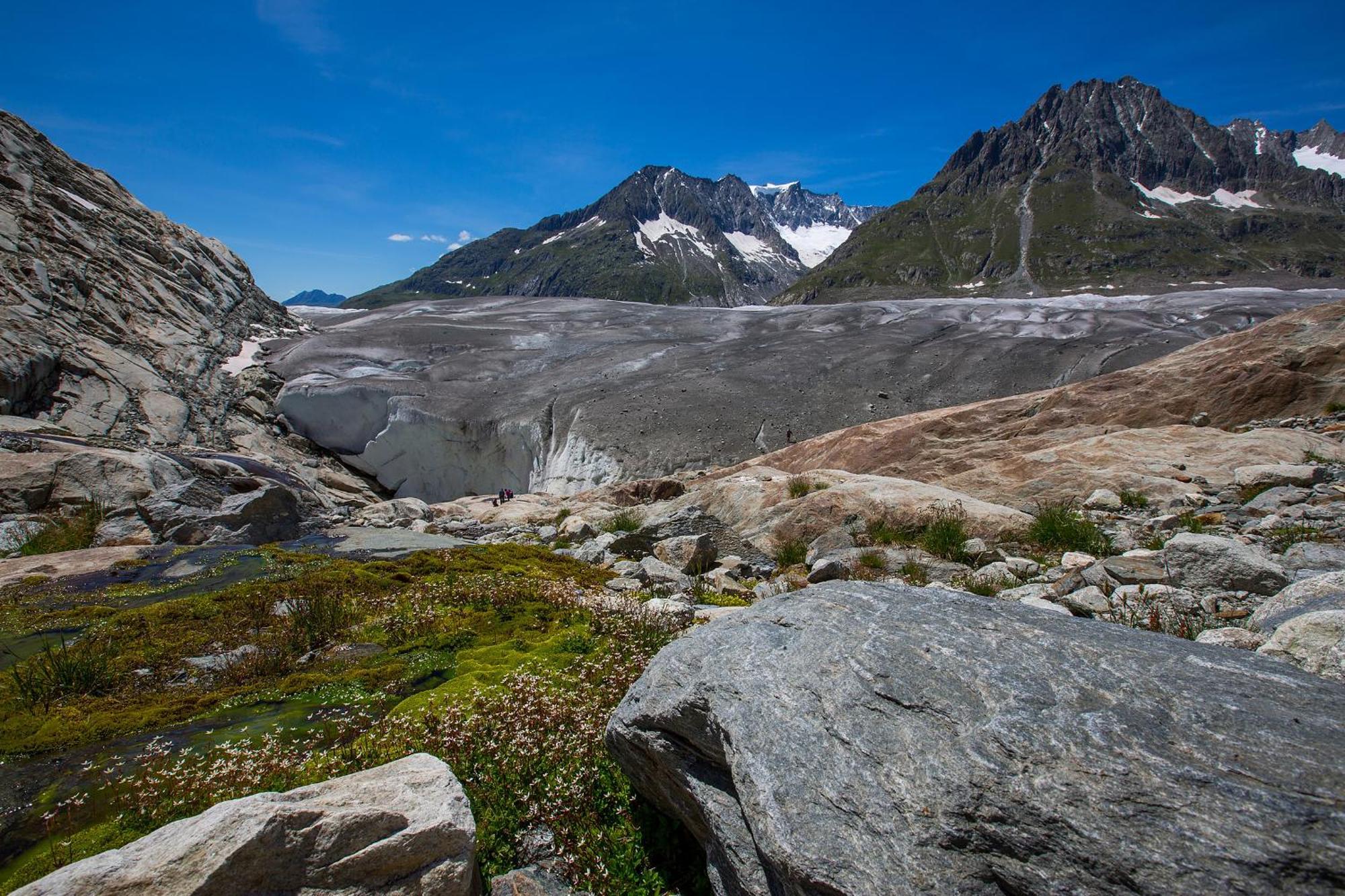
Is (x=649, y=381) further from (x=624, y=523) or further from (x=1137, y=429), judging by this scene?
(x=1137, y=429)

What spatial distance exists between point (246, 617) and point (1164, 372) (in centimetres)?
2448

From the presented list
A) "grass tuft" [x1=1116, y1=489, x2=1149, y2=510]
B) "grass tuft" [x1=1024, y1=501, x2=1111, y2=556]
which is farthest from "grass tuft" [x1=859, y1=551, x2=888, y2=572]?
"grass tuft" [x1=1116, y1=489, x2=1149, y2=510]

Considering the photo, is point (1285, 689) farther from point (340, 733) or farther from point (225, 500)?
point (225, 500)

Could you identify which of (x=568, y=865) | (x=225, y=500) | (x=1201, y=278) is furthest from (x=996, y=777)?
(x=1201, y=278)

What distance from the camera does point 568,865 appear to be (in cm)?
438

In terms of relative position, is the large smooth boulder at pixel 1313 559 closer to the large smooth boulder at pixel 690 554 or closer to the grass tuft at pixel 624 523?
the large smooth boulder at pixel 690 554

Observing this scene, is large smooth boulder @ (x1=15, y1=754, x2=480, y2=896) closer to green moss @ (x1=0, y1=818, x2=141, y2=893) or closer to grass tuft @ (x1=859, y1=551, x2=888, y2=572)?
green moss @ (x1=0, y1=818, x2=141, y2=893)

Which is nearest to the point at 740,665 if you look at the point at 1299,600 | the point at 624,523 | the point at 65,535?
the point at 1299,600

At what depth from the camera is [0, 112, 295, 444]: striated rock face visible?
35.6 meters

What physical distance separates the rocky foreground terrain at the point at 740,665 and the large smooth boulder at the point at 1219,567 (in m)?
0.04

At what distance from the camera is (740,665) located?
4262 mm

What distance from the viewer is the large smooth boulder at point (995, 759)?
2438 mm

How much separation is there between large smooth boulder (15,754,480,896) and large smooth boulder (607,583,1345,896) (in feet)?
4.60

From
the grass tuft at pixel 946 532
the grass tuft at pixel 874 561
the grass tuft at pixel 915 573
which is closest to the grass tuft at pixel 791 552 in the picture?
the grass tuft at pixel 874 561
